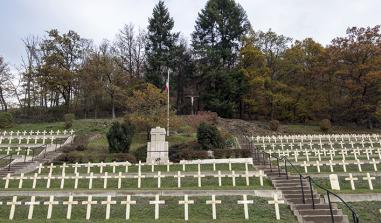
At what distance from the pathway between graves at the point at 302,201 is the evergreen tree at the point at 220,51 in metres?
27.8

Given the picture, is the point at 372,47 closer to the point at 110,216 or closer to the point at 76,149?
the point at 76,149

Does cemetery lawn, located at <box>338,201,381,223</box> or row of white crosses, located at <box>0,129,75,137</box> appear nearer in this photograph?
cemetery lawn, located at <box>338,201,381,223</box>

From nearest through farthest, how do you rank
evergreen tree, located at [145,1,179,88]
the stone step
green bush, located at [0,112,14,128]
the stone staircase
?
the stone step → the stone staircase → green bush, located at [0,112,14,128] → evergreen tree, located at [145,1,179,88]

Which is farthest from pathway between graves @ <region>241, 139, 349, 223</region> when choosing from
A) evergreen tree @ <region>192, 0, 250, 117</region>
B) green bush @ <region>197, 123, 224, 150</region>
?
evergreen tree @ <region>192, 0, 250, 117</region>

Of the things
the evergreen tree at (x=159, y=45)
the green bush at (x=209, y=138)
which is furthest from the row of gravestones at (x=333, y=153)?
the evergreen tree at (x=159, y=45)

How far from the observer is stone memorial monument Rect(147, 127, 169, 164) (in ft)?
72.0

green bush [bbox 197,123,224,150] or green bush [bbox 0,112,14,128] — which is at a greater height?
green bush [bbox 0,112,14,128]

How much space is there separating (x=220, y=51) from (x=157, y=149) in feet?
89.2

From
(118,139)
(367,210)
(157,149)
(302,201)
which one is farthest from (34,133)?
(367,210)

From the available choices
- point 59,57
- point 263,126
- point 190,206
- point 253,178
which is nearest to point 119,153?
point 253,178

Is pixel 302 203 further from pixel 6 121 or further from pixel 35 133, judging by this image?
pixel 6 121

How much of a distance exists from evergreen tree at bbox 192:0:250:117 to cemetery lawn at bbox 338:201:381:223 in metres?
31.3

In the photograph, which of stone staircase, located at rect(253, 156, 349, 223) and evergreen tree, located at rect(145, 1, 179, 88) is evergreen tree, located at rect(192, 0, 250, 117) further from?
stone staircase, located at rect(253, 156, 349, 223)

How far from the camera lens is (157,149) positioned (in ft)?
73.6
